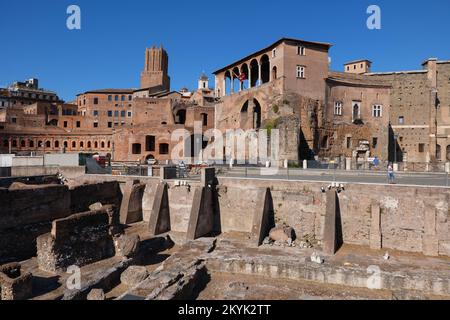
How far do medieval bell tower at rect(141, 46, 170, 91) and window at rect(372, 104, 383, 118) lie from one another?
46.2 meters

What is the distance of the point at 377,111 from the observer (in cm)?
3959

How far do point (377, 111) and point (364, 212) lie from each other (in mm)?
26915

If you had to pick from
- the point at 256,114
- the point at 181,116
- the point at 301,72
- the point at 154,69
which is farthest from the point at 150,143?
the point at 154,69

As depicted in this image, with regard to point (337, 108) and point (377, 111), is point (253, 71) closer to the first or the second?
point (337, 108)

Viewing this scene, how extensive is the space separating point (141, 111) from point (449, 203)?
43709 millimetres

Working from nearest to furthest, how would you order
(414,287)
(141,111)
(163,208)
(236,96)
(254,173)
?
(414,287) < (163,208) < (254,173) < (236,96) < (141,111)

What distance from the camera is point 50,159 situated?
28156 millimetres

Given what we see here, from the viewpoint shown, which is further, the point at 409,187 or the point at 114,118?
the point at 114,118

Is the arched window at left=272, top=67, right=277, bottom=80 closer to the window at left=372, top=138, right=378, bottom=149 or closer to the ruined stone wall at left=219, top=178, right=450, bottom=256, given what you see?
the window at left=372, top=138, right=378, bottom=149

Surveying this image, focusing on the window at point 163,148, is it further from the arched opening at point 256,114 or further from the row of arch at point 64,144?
the row of arch at point 64,144

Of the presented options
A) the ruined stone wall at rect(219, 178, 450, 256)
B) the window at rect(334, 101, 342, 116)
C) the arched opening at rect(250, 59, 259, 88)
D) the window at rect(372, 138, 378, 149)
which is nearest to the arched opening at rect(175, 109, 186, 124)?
the arched opening at rect(250, 59, 259, 88)
